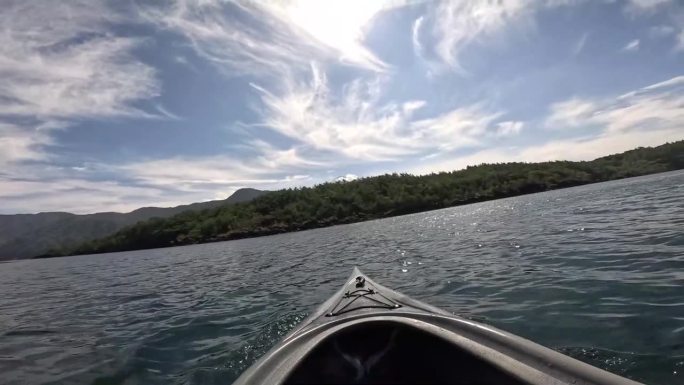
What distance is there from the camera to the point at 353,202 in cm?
12450

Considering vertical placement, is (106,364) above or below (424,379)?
below

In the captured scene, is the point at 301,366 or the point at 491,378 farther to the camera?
the point at 301,366

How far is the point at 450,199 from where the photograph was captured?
119 metres

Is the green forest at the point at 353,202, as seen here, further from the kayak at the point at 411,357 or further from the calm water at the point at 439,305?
the kayak at the point at 411,357

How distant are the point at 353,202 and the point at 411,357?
390 feet

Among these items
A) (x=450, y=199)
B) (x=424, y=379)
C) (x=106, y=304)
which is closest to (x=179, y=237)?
(x=450, y=199)

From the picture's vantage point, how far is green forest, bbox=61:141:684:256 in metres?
114

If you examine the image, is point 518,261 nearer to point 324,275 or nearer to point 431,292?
point 431,292

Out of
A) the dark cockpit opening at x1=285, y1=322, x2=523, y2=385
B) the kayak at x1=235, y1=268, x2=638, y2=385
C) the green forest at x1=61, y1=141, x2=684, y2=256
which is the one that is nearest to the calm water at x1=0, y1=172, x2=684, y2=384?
the kayak at x1=235, y1=268, x2=638, y2=385

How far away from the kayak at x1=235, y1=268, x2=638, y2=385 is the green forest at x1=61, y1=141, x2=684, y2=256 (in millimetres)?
102925

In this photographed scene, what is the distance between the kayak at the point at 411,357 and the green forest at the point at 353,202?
338 ft

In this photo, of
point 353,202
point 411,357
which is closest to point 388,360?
point 411,357

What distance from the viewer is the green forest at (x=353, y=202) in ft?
374

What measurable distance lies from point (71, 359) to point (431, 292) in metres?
9.80
